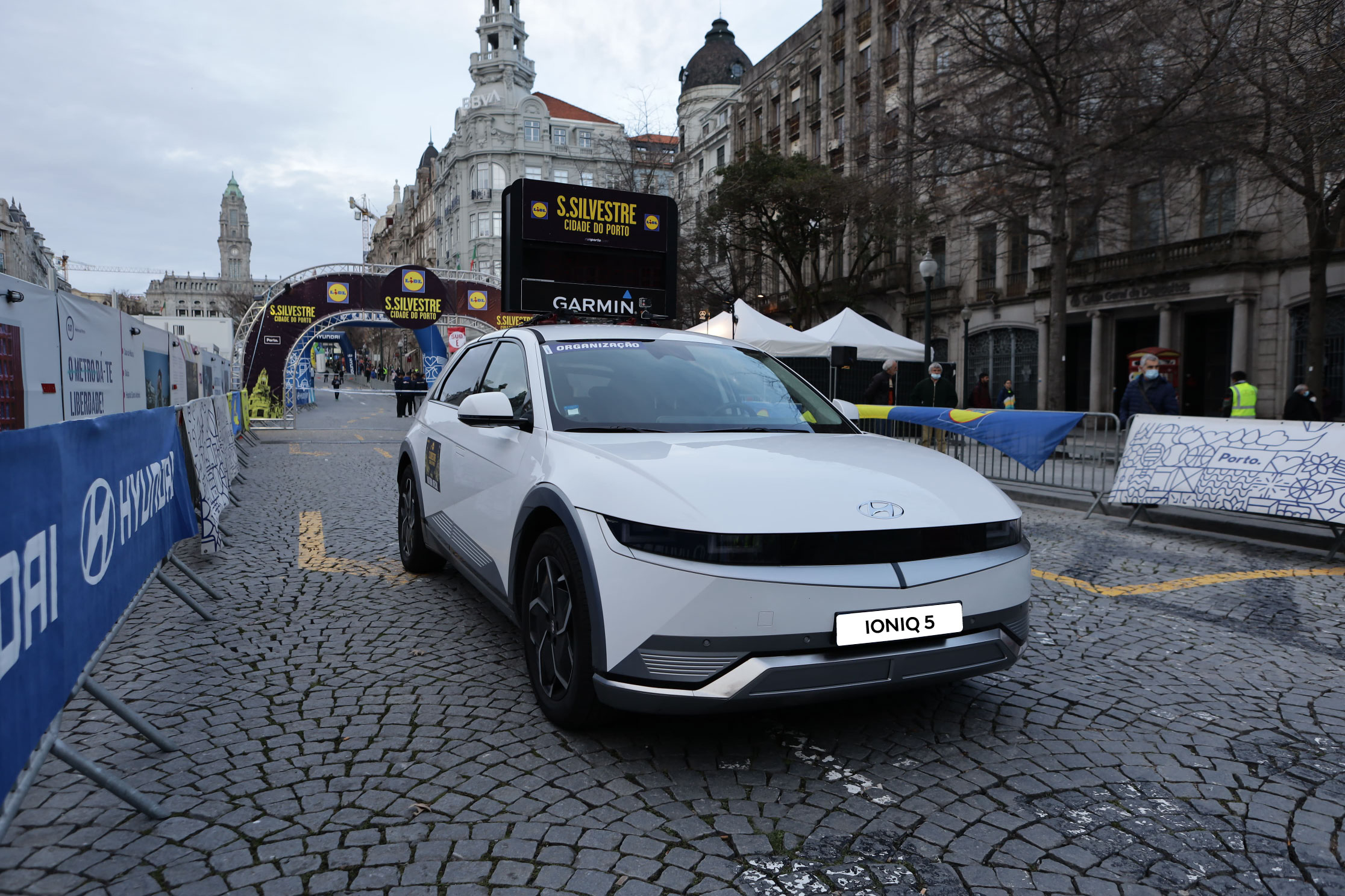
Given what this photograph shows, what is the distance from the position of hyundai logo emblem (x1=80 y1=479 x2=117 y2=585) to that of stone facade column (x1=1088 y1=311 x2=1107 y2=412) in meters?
30.4

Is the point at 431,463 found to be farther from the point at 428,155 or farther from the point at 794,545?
the point at 428,155

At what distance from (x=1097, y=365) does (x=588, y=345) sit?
2909 centimetres

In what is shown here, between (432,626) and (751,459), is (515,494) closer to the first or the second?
(751,459)

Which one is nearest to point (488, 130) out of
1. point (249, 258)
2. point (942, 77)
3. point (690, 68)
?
point (690, 68)

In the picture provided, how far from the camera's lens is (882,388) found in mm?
15711

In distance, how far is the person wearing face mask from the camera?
33.9ft

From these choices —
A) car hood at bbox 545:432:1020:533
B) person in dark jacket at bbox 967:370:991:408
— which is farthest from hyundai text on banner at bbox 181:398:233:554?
person in dark jacket at bbox 967:370:991:408

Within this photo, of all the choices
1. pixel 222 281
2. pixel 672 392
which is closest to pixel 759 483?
pixel 672 392

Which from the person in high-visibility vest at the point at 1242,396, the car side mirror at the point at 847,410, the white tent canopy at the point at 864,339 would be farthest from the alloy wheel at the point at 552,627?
the white tent canopy at the point at 864,339

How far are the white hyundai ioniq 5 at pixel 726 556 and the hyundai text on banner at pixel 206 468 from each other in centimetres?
325

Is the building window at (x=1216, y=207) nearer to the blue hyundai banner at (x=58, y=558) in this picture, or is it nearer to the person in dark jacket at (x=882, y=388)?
the person in dark jacket at (x=882, y=388)

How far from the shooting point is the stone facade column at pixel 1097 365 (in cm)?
2925

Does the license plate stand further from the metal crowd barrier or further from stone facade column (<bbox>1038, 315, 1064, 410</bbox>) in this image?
stone facade column (<bbox>1038, 315, 1064, 410</bbox>)

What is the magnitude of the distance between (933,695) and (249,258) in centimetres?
21958
